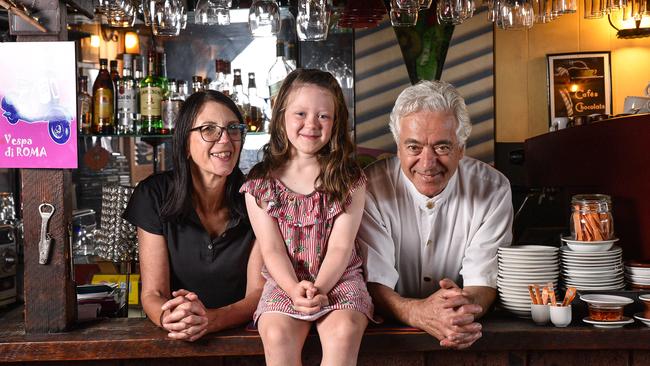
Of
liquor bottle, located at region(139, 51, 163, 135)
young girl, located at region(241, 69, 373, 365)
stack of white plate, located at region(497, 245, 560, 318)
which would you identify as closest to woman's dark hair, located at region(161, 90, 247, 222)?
young girl, located at region(241, 69, 373, 365)

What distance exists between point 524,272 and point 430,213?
0.37 metres

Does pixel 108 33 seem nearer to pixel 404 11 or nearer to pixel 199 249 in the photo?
pixel 404 11

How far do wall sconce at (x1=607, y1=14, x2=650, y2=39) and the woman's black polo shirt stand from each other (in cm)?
395

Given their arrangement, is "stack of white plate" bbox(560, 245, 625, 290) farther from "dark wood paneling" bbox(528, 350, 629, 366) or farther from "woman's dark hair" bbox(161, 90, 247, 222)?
"woman's dark hair" bbox(161, 90, 247, 222)

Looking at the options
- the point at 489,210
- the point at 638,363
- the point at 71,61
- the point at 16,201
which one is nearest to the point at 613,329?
the point at 638,363

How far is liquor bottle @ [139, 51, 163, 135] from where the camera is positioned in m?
3.81

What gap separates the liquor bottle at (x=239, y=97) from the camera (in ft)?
13.6

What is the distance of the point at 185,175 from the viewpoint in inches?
99.7

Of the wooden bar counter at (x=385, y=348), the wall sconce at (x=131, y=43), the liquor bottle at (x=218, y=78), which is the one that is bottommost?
the wooden bar counter at (x=385, y=348)

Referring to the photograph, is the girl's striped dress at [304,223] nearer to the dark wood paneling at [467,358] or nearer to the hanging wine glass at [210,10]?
the dark wood paneling at [467,358]

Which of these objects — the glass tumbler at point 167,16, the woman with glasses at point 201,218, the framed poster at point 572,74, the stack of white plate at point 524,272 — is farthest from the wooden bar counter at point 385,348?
the framed poster at point 572,74

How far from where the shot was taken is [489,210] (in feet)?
8.30

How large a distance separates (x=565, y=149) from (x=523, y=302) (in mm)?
1549

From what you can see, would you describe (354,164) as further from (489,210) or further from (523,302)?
(523,302)
